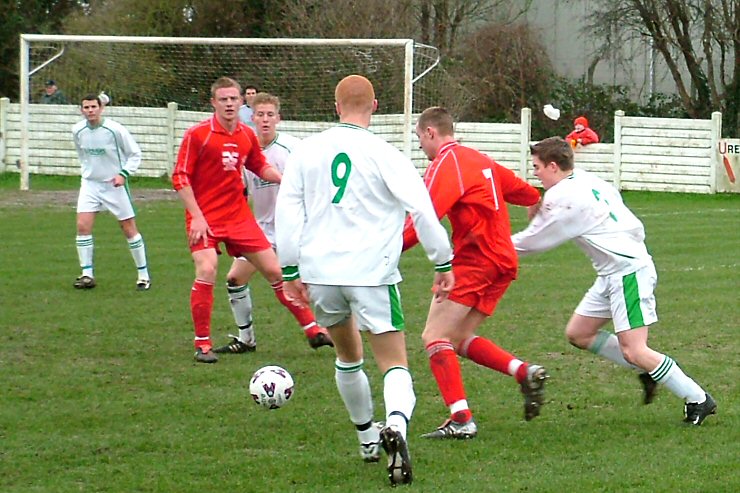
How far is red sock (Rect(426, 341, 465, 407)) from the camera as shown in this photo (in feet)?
21.2

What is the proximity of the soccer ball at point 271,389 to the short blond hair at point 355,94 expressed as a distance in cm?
182

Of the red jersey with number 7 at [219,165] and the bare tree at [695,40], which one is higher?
the bare tree at [695,40]

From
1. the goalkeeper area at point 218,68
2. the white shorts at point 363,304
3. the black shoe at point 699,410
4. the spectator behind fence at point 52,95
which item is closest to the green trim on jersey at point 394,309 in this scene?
the white shorts at point 363,304

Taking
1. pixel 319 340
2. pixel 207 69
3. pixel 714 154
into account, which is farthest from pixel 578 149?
pixel 319 340

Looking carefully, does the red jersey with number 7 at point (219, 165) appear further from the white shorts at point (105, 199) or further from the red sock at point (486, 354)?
the white shorts at point (105, 199)

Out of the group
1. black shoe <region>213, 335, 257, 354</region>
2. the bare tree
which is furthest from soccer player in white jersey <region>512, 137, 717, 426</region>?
the bare tree

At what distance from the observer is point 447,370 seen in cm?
645

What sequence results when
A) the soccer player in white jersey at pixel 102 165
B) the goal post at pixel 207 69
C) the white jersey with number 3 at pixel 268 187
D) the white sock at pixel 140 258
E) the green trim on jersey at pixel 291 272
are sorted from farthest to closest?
the goal post at pixel 207 69 → the soccer player in white jersey at pixel 102 165 → the white sock at pixel 140 258 → the white jersey with number 3 at pixel 268 187 → the green trim on jersey at pixel 291 272

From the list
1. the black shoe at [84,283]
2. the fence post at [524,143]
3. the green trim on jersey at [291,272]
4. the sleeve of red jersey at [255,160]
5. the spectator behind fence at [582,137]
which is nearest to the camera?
the green trim on jersey at [291,272]

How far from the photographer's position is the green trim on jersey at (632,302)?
663 centimetres

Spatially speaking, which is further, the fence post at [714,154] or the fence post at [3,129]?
the fence post at [3,129]

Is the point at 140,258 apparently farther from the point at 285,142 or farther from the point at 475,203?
the point at 475,203

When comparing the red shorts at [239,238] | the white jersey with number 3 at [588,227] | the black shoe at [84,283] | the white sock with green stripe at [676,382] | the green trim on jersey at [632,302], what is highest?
the white jersey with number 3 at [588,227]

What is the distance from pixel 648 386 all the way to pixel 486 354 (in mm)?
989
